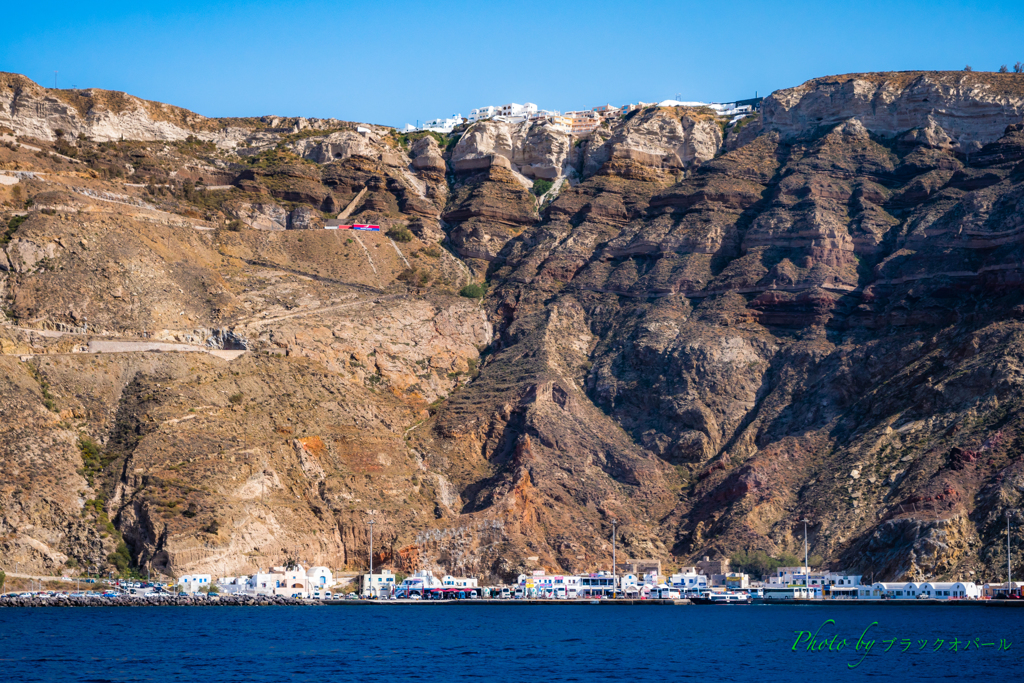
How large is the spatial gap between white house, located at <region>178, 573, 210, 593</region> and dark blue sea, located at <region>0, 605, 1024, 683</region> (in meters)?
2.45

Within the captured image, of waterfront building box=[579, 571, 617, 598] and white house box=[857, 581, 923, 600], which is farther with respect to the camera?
waterfront building box=[579, 571, 617, 598]

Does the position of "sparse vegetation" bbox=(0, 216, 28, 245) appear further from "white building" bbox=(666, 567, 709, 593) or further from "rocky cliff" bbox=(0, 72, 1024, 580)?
"white building" bbox=(666, 567, 709, 593)

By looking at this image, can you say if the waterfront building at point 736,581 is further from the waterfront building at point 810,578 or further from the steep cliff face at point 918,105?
the steep cliff face at point 918,105

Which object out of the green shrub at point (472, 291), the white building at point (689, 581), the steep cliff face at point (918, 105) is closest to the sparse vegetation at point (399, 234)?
the green shrub at point (472, 291)

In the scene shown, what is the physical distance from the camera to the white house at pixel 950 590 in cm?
11838

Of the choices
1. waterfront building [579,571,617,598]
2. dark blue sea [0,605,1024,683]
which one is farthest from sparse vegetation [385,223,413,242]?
dark blue sea [0,605,1024,683]

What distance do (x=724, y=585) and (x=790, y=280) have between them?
151 feet

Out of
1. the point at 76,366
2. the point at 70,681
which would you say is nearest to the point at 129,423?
the point at 76,366

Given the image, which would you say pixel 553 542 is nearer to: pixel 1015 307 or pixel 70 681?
pixel 1015 307

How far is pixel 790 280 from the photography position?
530 feet

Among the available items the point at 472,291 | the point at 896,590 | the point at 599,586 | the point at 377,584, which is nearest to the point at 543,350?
the point at 472,291

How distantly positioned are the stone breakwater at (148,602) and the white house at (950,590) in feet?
202

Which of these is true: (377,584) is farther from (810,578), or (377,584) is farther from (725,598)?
(810,578)

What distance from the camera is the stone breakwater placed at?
115 meters
